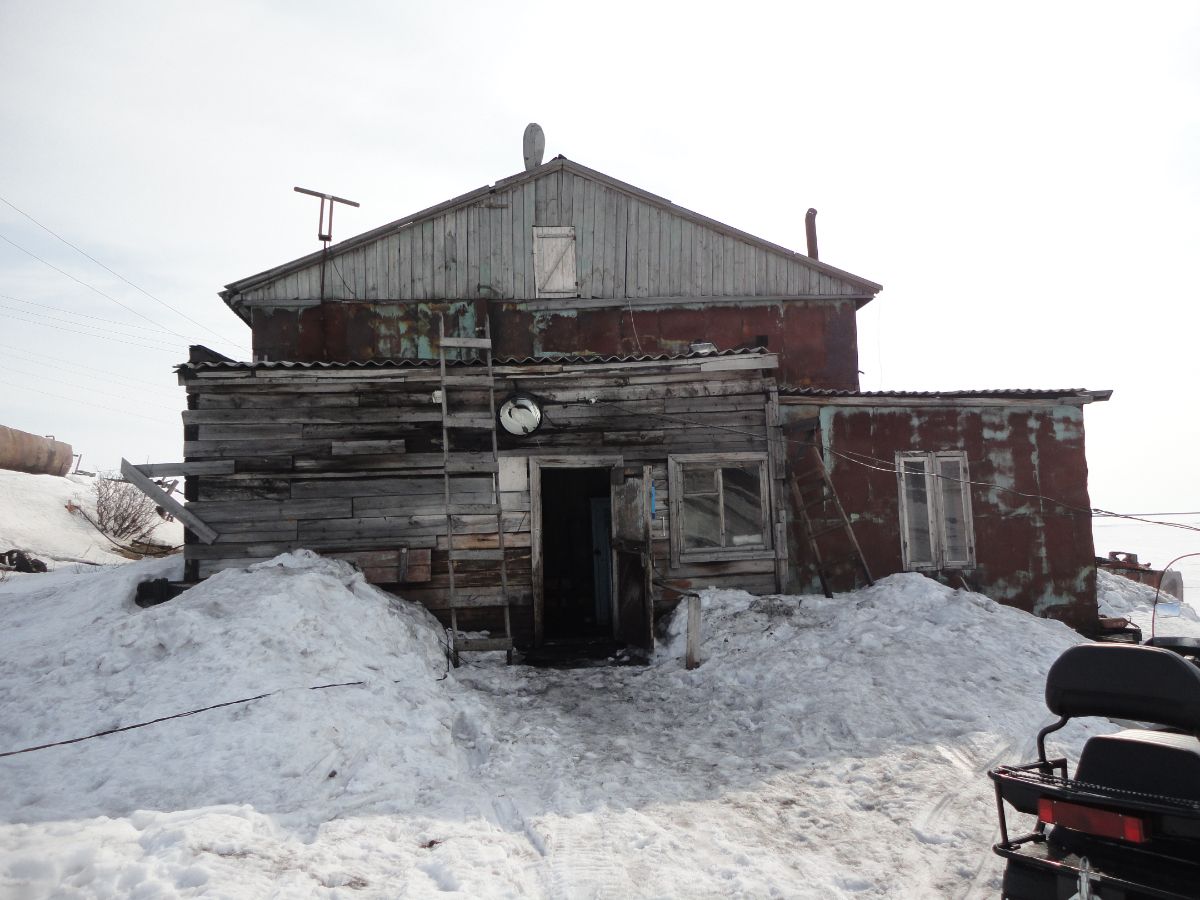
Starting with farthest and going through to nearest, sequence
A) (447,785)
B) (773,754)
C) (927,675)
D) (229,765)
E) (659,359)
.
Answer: (659,359), (927,675), (773,754), (447,785), (229,765)

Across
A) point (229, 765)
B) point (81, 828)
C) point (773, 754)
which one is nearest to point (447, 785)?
point (229, 765)

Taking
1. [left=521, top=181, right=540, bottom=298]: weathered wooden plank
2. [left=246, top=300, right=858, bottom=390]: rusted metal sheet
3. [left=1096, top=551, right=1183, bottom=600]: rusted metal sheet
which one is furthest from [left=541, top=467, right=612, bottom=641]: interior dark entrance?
[left=1096, top=551, right=1183, bottom=600]: rusted metal sheet

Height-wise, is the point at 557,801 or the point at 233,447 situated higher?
the point at 233,447

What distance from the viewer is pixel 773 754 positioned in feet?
22.1

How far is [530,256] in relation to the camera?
1506cm

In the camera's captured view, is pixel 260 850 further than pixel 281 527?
No

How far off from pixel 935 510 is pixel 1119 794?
9643mm

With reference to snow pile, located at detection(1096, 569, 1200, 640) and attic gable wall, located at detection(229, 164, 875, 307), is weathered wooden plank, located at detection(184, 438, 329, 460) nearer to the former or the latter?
attic gable wall, located at detection(229, 164, 875, 307)

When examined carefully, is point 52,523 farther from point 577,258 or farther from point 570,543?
point 577,258

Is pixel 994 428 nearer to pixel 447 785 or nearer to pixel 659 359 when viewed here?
pixel 659 359

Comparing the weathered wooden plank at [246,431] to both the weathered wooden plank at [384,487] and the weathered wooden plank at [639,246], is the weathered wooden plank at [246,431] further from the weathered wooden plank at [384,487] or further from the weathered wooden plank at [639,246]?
the weathered wooden plank at [639,246]

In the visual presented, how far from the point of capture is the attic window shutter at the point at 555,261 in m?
15.0

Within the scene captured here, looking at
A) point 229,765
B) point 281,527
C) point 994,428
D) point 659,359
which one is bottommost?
point 229,765

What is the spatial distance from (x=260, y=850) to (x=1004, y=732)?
638 centimetres
